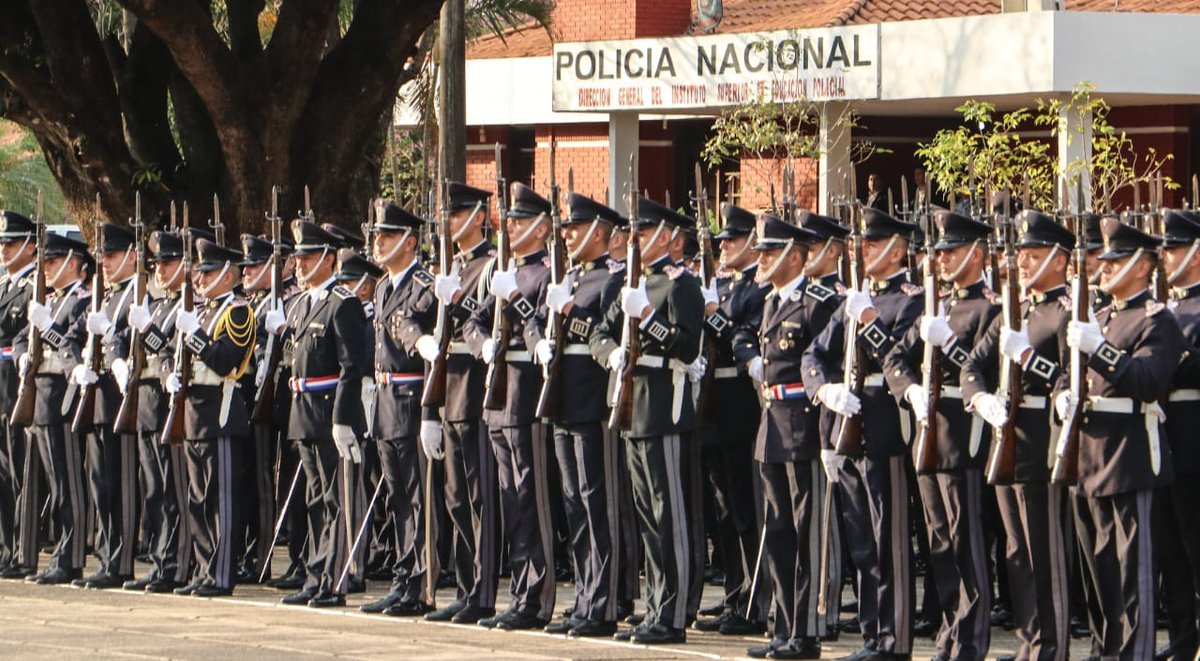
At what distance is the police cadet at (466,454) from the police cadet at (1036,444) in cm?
262

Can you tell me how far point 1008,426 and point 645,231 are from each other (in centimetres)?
216

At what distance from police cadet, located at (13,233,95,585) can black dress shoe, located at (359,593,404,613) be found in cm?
203

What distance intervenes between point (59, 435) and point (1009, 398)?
5743 mm

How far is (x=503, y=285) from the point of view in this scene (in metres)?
9.45

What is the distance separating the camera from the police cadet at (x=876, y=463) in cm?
838

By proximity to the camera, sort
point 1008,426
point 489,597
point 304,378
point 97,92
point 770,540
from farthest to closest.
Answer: point 97,92
point 304,378
point 489,597
point 770,540
point 1008,426

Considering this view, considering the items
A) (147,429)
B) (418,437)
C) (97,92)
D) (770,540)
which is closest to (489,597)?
(418,437)

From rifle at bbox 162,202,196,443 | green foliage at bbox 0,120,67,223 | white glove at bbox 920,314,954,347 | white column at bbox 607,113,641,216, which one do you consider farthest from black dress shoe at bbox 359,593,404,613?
green foliage at bbox 0,120,67,223

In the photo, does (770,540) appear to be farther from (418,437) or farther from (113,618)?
(113,618)

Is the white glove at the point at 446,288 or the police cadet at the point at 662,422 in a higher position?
the white glove at the point at 446,288

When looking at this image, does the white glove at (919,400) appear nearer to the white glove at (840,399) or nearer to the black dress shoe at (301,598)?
the white glove at (840,399)

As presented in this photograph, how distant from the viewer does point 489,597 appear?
32.0 ft

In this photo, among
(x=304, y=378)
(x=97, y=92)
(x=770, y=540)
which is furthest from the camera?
(x=97, y=92)

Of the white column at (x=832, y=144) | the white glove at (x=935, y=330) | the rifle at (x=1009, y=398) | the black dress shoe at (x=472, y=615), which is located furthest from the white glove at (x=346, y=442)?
the white column at (x=832, y=144)
